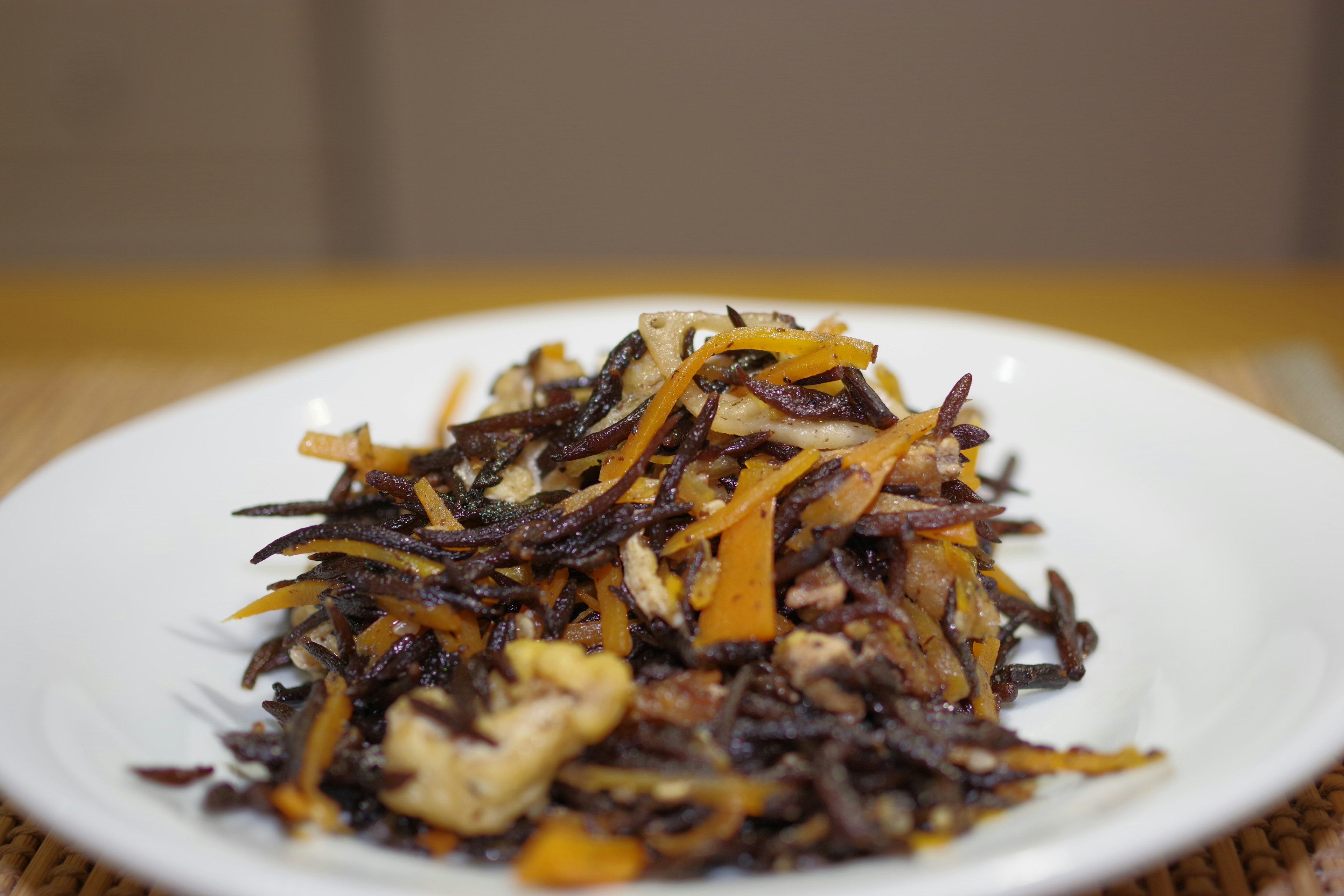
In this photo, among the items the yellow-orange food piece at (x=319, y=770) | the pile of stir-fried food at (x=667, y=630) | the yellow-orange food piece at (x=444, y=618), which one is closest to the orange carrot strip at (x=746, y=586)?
the pile of stir-fried food at (x=667, y=630)

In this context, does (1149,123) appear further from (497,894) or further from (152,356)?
(497,894)

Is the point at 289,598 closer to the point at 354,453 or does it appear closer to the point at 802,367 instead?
the point at 354,453

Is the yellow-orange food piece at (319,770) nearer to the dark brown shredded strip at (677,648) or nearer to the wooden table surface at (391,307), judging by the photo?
the dark brown shredded strip at (677,648)

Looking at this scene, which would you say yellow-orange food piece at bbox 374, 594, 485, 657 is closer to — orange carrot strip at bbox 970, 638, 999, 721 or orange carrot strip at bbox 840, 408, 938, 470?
orange carrot strip at bbox 840, 408, 938, 470

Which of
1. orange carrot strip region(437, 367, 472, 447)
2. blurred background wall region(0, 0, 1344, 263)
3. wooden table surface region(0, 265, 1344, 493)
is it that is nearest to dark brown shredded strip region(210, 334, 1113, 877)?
orange carrot strip region(437, 367, 472, 447)

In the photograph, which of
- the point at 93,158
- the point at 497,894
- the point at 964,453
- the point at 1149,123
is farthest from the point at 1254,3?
the point at 93,158

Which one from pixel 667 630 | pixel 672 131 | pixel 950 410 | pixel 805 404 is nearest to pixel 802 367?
pixel 805 404
